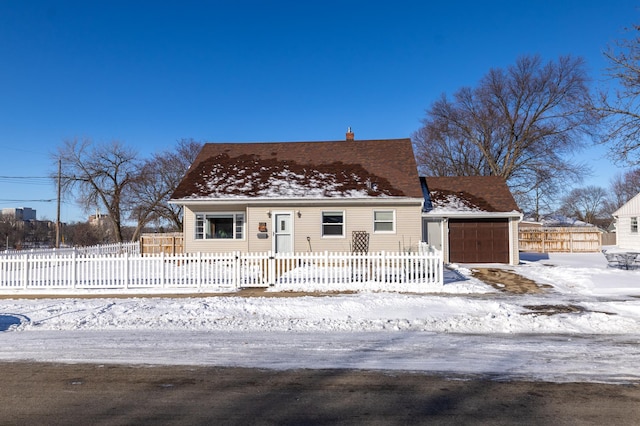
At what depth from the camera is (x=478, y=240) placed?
20.7m

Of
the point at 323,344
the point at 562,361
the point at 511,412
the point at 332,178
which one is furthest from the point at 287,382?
the point at 332,178

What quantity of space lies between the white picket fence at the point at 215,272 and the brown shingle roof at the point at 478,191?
9.12 metres

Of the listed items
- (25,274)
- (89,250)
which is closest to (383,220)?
(25,274)

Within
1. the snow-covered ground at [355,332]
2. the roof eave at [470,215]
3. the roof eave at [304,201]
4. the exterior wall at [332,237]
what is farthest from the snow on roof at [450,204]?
the snow-covered ground at [355,332]

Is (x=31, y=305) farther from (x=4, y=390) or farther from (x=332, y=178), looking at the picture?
(x=332, y=178)

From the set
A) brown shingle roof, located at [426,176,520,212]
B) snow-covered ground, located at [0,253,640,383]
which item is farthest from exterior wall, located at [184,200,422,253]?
snow-covered ground, located at [0,253,640,383]

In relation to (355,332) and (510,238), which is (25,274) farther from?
(510,238)

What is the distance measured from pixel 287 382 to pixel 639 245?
1293 inches

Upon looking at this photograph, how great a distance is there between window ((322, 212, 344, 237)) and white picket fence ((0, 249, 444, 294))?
522 cm

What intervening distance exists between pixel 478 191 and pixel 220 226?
43.7ft

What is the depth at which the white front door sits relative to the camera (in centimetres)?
1894

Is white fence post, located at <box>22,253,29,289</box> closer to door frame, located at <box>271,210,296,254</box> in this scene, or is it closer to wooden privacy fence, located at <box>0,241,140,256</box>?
wooden privacy fence, located at <box>0,241,140,256</box>

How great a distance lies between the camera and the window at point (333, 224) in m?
18.9

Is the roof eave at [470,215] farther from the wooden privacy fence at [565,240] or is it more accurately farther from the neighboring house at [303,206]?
the wooden privacy fence at [565,240]
